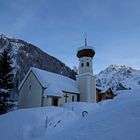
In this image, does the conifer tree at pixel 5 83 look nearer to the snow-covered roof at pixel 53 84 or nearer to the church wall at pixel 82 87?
the snow-covered roof at pixel 53 84

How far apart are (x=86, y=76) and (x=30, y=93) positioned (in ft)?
37.9

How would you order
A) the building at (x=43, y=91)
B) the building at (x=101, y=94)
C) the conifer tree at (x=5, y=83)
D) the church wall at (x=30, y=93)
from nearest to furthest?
Result: the conifer tree at (x=5, y=83) < the building at (x=43, y=91) < the church wall at (x=30, y=93) < the building at (x=101, y=94)

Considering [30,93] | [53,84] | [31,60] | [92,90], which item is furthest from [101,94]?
[31,60]

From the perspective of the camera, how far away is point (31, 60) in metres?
135

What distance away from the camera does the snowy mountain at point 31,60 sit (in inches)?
4680

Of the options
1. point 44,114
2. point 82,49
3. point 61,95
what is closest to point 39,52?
point 82,49

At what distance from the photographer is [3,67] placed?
29.5 meters

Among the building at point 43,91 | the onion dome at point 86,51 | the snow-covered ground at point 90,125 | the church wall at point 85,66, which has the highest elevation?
the onion dome at point 86,51

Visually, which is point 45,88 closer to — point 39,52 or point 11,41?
point 39,52

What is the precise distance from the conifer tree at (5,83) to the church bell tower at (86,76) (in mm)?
15396

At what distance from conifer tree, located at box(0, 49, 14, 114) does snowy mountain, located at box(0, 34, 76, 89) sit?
7321 centimetres

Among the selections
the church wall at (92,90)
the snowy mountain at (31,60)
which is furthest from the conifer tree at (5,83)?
the snowy mountain at (31,60)

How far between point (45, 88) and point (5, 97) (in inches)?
270

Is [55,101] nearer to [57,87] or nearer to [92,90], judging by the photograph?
[57,87]
